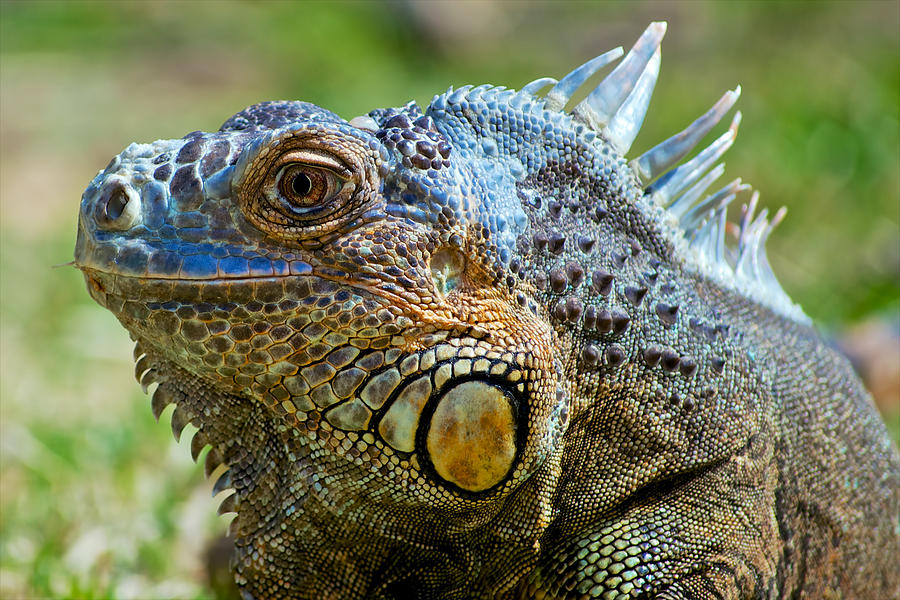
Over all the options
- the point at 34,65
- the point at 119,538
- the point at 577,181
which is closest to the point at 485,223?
the point at 577,181

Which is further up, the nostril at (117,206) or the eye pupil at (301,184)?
the eye pupil at (301,184)

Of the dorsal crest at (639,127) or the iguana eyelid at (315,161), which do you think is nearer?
the iguana eyelid at (315,161)

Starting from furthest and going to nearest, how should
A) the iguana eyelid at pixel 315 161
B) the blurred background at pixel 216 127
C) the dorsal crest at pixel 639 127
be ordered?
1. the blurred background at pixel 216 127
2. the dorsal crest at pixel 639 127
3. the iguana eyelid at pixel 315 161

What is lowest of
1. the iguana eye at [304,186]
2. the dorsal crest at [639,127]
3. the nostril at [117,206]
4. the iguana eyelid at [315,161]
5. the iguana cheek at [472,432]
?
the iguana cheek at [472,432]

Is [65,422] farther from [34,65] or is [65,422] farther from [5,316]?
[34,65]

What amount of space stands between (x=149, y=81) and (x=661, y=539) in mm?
13060

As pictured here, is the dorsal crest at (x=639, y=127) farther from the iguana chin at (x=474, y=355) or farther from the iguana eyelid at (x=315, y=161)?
the iguana eyelid at (x=315, y=161)

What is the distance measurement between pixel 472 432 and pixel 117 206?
126 cm

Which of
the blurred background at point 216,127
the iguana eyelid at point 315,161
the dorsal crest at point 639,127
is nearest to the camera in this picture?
the iguana eyelid at point 315,161

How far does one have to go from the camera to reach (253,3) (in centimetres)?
1798

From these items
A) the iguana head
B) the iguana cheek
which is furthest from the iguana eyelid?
the iguana cheek

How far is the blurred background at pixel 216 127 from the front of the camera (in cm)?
510

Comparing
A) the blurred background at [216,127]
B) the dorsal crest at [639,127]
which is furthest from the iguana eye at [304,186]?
the blurred background at [216,127]

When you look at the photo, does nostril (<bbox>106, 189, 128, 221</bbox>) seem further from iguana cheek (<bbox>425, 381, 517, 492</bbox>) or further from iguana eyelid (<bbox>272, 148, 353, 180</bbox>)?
iguana cheek (<bbox>425, 381, 517, 492</bbox>)
